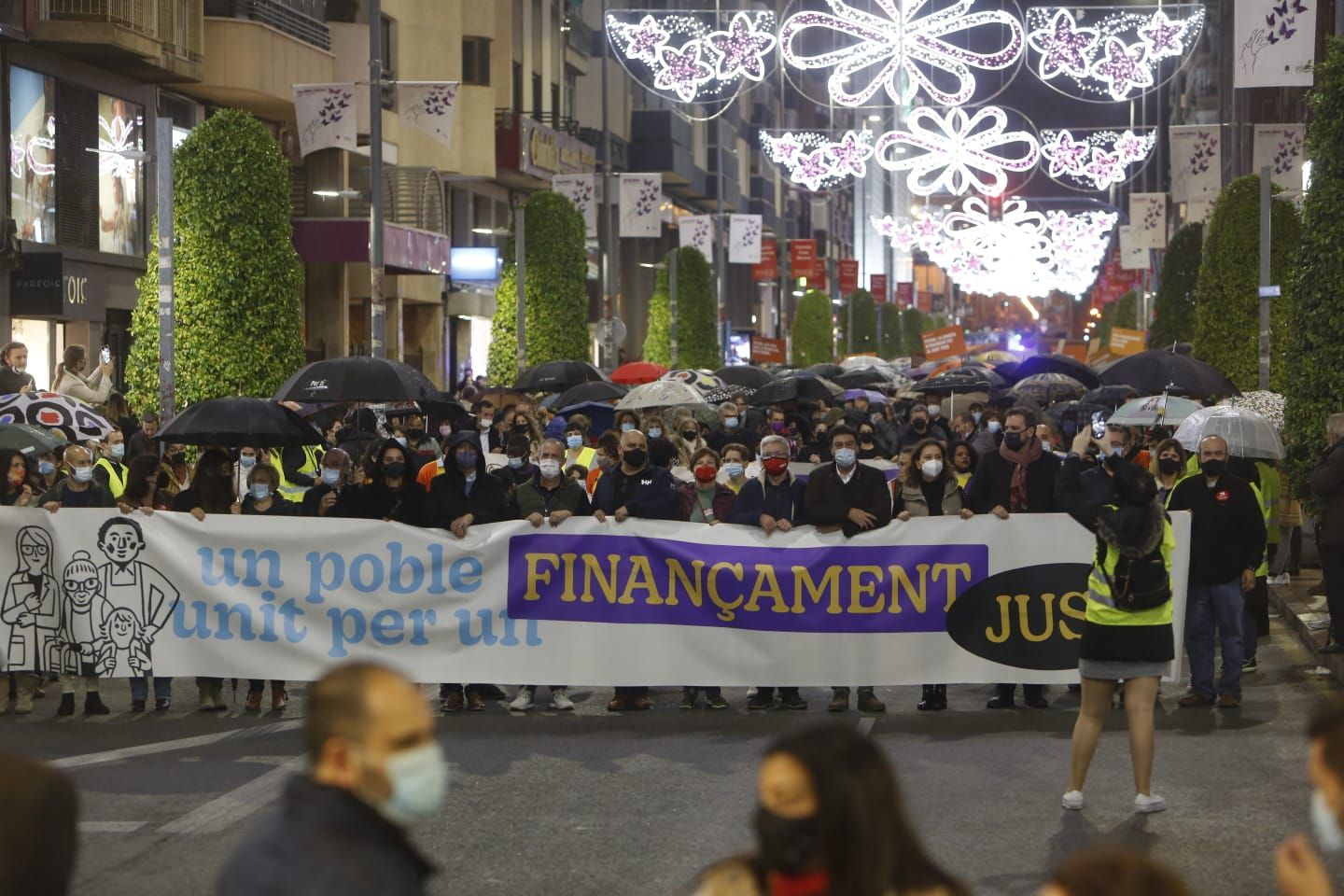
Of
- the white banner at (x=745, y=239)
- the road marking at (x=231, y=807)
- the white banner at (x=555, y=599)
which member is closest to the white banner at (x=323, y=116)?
the white banner at (x=555, y=599)

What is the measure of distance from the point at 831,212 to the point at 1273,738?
14143cm

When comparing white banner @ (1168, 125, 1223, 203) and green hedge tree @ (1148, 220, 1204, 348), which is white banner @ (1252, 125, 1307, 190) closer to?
white banner @ (1168, 125, 1223, 203)

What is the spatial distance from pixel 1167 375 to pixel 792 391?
21.2 feet

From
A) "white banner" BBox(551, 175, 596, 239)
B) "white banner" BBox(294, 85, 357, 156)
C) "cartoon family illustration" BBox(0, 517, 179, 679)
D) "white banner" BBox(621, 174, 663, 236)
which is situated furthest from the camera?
"white banner" BBox(621, 174, 663, 236)

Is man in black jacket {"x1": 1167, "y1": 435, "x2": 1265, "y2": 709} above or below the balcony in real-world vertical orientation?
below

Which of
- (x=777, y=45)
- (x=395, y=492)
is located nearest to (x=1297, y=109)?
(x=777, y=45)

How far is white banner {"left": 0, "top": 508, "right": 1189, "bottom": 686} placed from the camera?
12828 millimetres

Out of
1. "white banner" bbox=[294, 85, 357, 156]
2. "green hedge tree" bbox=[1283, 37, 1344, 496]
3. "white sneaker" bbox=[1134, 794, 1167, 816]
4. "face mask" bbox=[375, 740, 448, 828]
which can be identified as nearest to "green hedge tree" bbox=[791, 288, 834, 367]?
"white banner" bbox=[294, 85, 357, 156]

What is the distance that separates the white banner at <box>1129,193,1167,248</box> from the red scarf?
36.6 m

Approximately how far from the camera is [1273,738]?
11844 mm

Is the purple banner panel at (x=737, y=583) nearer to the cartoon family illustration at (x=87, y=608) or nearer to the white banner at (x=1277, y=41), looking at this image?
the cartoon family illustration at (x=87, y=608)

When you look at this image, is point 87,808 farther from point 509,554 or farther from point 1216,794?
point 1216,794

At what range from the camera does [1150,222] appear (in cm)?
5169

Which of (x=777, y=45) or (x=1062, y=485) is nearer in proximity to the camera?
(x=1062, y=485)
